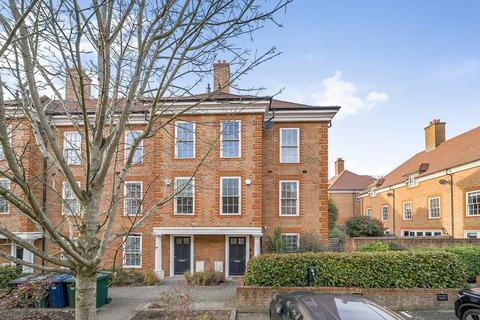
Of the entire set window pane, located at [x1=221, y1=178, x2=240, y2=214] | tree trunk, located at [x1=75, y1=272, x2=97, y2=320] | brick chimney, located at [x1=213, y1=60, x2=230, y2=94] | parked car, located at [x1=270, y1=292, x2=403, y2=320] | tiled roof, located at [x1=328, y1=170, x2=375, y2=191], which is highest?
brick chimney, located at [x1=213, y1=60, x2=230, y2=94]

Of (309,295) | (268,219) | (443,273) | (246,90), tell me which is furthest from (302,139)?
(246,90)

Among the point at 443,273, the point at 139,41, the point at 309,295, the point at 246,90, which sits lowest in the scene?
the point at 443,273

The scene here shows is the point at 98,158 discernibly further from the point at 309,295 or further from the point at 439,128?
the point at 439,128

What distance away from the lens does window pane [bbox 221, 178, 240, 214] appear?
632 inches

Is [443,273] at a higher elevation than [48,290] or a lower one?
higher

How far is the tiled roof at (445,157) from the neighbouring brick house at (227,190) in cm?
1123

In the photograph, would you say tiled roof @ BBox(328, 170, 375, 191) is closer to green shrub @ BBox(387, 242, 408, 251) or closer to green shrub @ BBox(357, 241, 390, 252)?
green shrub @ BBox(387, 242, 408, 251)

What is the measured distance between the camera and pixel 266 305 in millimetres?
10211

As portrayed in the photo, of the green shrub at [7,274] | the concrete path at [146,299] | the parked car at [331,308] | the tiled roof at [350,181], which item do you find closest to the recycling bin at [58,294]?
the concrete path at [146,299]

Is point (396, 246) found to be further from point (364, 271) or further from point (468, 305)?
point (468, 305)

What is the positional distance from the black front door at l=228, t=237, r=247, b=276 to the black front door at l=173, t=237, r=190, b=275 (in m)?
2.15

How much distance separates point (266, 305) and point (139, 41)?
29.0ft

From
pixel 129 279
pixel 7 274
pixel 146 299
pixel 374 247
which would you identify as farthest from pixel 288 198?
pixel 7 274

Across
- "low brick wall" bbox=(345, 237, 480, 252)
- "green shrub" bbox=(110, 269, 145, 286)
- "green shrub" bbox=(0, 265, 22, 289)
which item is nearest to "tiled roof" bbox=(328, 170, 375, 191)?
"low brick wall" bbox=(345, 237, 480, 252)
